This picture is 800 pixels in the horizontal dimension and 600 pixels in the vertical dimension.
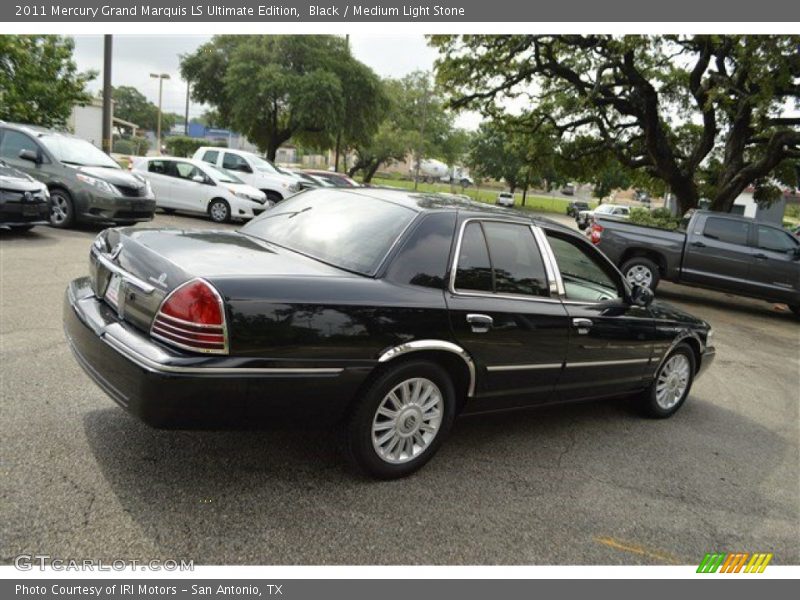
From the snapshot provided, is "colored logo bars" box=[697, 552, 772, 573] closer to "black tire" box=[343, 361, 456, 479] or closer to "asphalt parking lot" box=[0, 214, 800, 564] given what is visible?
"asphalt parking lot" box=[0, 214, 800, 564]

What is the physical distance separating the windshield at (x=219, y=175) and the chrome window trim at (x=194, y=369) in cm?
1322

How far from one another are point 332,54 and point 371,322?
29.9 metres

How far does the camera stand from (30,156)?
1120cm

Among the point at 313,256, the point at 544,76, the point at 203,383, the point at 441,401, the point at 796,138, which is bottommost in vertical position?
the point at 441,401

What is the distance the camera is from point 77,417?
3980 mm

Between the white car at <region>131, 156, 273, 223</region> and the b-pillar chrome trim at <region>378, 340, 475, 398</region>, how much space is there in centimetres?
1257

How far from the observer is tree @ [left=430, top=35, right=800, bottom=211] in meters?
17.0

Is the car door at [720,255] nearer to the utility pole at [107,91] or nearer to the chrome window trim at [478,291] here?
the chrome window trim at [478,291]

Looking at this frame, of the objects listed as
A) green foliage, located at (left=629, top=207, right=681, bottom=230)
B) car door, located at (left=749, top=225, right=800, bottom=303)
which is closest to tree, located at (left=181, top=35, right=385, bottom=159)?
green foliage, located at (left=629, top=207, right=681, bottom=230)

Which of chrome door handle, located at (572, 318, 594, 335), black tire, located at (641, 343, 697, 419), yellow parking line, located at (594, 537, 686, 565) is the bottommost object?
yellow parking line, located at (594, 537, 686, 565)

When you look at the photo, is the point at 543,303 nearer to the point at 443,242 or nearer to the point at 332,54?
the point at 443,242

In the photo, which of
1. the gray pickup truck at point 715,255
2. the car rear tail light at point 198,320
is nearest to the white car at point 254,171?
the gray pickup truck at point 715,255

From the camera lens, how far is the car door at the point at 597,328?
14.6 ft

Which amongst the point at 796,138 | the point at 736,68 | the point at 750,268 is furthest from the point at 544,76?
the point at 750,268
